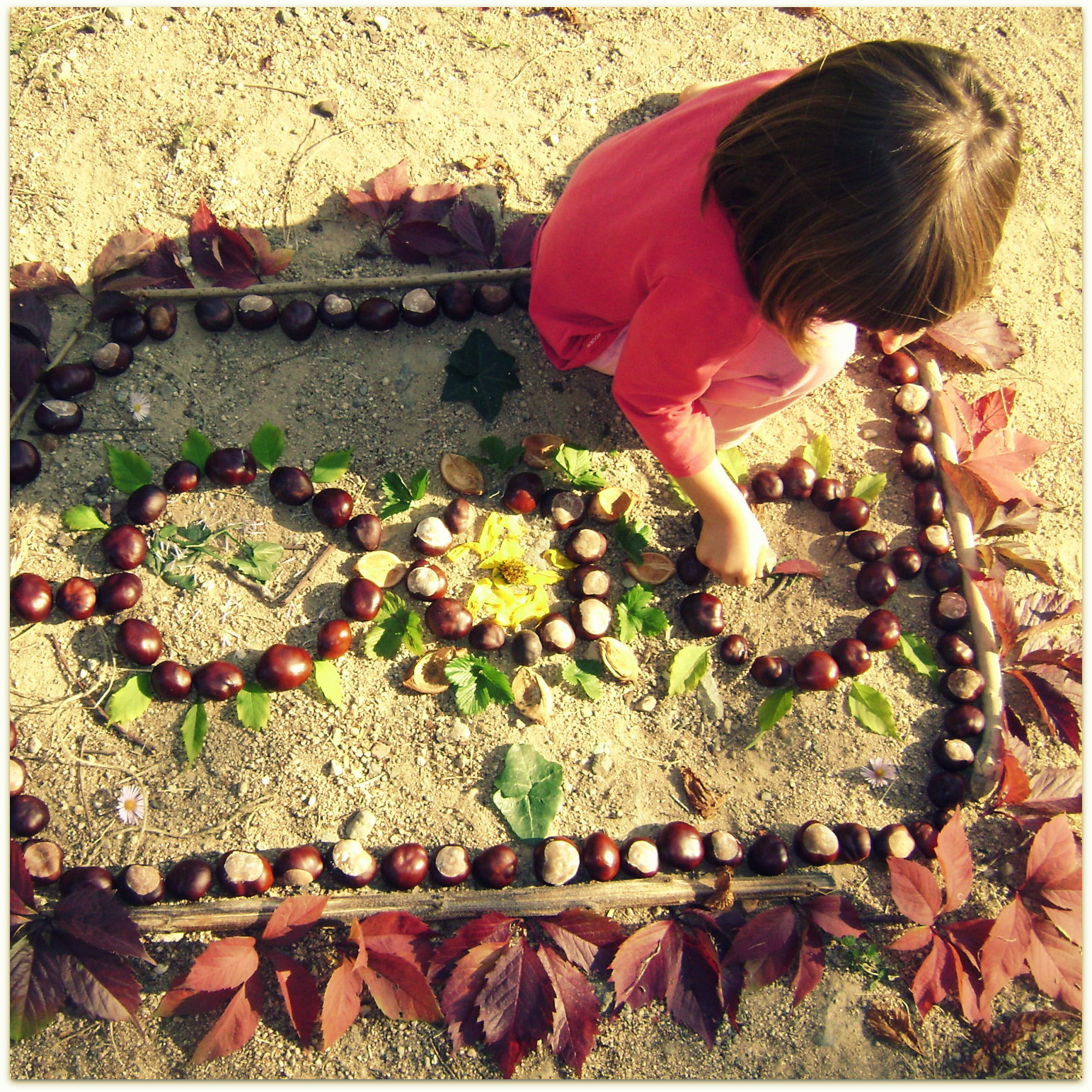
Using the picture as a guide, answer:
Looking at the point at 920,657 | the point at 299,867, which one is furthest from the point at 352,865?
the point at 920,657

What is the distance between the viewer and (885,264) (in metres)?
1.11

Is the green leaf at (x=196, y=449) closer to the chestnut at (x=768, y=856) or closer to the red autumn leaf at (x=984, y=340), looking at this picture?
the chestnut at (x=768, y=856)

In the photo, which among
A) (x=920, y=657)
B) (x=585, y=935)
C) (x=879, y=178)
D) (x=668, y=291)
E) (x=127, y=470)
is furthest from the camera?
(x=920, y=657)

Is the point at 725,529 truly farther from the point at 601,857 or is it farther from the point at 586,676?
the point at 601,857

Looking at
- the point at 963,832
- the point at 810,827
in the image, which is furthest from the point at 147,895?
the point at 963,832

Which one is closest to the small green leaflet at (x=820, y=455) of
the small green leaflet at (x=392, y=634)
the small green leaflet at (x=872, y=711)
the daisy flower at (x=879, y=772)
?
the small green leaflet at (x=872, y=711)

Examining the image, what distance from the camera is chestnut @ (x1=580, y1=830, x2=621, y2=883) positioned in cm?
173

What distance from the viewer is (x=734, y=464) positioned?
6.70ft

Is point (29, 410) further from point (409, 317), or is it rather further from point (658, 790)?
point (658, 790)

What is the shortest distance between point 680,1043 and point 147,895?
3.47 feet

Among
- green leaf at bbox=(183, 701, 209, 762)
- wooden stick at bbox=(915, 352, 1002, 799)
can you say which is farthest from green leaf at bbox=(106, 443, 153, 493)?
wooden stick at bbox=(915, 352, 1002, 799)

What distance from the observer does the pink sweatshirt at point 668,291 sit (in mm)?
1296

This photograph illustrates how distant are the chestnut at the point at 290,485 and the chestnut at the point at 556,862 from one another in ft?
2.99

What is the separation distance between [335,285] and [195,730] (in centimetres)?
107
